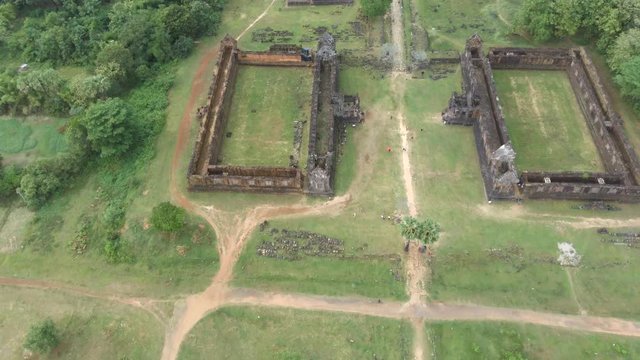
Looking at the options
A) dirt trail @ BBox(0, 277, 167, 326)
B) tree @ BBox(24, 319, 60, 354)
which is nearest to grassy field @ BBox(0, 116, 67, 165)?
dirt trail @ BBox(0, 277, 167, 326)

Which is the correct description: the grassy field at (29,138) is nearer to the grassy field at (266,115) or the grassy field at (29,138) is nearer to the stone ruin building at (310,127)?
the stone ruin building at (310,127)

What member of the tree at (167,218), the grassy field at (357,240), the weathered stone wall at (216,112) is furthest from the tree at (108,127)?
the grassy field at (357,240)

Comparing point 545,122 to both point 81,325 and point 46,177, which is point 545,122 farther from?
point 46,177

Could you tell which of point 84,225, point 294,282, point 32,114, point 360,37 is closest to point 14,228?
point 84,225

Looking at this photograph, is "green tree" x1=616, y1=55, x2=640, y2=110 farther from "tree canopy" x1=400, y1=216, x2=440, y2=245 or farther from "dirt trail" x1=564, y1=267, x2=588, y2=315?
"tree canopy" x1=400, y1=216, x2=440, y2=245

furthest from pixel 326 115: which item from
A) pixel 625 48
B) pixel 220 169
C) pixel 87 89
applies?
pixel 625 48

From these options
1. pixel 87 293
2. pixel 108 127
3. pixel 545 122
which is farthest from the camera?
pixel 545 122

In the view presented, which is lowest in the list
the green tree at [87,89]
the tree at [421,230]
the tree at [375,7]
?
the tree at [421,230]
